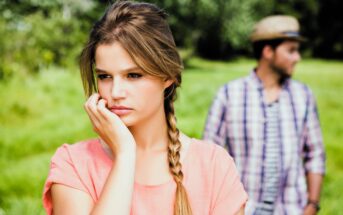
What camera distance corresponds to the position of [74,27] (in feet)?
55.2

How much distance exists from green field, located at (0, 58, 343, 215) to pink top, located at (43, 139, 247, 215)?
237 centimetres

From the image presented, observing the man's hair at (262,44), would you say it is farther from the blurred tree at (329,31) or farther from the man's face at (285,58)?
the blurred tree at (329,31)

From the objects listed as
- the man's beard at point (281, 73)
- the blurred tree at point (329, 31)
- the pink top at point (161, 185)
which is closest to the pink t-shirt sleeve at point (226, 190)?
the pink top at point (161, 185)

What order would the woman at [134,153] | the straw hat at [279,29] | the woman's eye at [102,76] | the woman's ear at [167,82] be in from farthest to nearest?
the straw hat at [279,29] < the woman's ear at [167,82] < the woman's eye at [102,76] < the woman at [134,153]

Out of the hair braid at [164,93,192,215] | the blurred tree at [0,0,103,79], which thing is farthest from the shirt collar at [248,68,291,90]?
the blurred tree at [0,0,103,79]

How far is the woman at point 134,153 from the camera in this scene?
1691 mm

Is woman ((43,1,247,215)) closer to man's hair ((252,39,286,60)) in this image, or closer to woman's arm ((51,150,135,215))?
woman's arm ((51,150,135,215))

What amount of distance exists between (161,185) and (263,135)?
68.1 inches

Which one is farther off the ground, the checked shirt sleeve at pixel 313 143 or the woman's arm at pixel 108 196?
the woman's arm at pixel 108 196

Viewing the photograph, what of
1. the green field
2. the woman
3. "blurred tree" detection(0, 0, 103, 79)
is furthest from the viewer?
"blurred tree" detection(0, 0, 103, 79)

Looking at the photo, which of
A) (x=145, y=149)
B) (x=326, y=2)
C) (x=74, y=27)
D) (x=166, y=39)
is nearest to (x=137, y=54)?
(x=166, y=39)

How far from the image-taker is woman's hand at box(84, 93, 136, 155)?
5.65 feet

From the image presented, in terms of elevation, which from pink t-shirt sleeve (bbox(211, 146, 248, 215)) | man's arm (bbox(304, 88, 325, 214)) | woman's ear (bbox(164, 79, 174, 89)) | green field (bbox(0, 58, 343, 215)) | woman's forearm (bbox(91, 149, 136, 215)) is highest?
woman's ear (bbox(164, 79, 174, 89))

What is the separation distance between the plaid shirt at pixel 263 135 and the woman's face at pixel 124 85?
1639mm
